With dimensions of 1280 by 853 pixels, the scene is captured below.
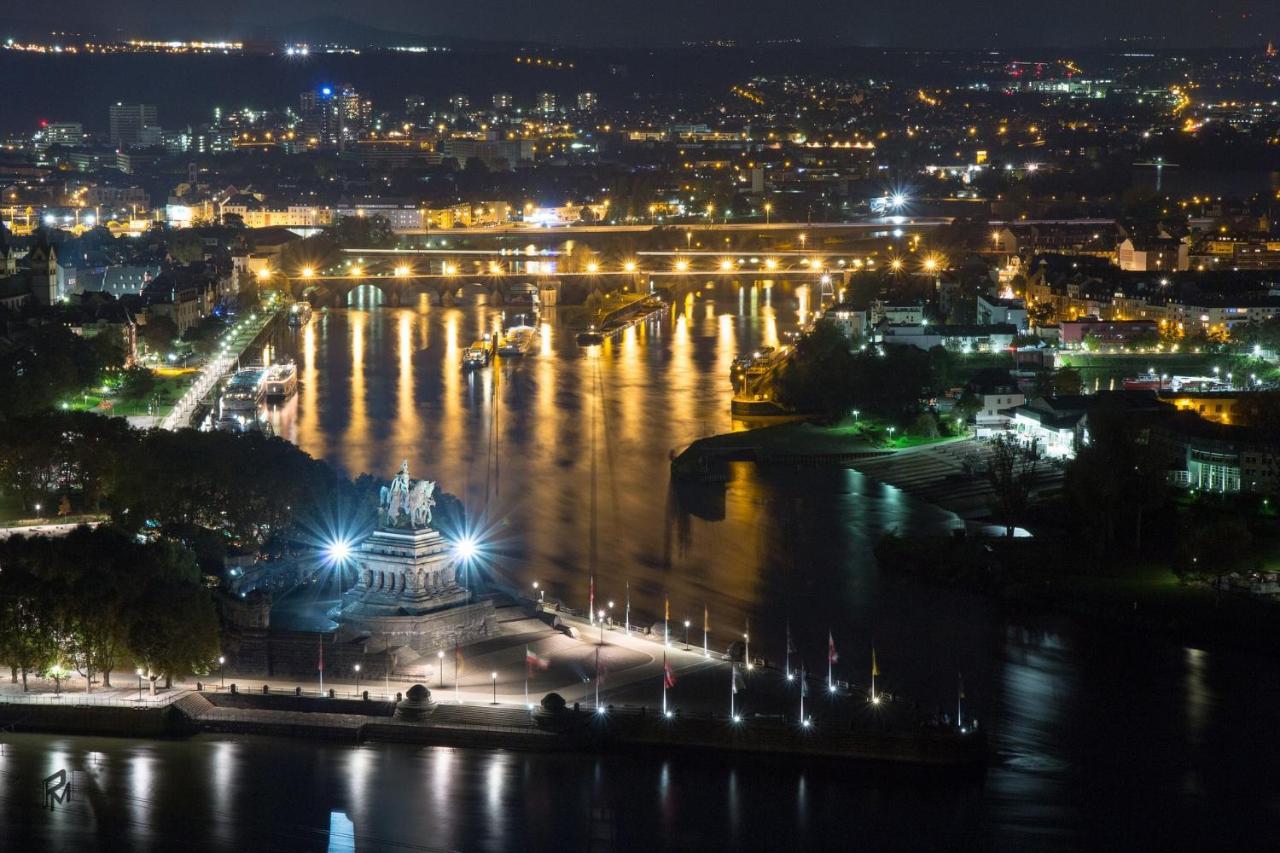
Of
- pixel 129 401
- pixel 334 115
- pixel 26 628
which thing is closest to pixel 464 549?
pixel 26 628

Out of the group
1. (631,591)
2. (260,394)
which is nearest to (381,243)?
(260,394)

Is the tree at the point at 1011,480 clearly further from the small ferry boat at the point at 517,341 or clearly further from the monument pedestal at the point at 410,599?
the small ferry boat at the point at 517,341

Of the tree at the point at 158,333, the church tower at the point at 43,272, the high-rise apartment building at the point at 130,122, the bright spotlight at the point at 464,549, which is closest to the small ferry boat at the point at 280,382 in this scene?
the tree at the point at 158,333

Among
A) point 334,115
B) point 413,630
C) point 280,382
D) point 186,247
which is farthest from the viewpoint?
point 334,115

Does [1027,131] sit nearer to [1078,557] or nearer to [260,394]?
[260,394]

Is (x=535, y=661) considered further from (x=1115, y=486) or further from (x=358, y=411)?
(x=358, y=411)

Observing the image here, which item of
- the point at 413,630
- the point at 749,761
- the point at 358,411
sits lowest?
the point at 749,761
